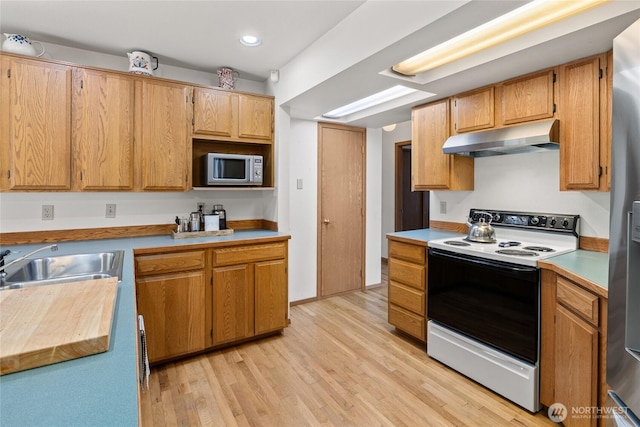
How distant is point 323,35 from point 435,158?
1.40 metres

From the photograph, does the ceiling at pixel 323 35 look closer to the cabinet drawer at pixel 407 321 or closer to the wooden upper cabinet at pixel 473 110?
the wooden upper cabinet at pixel 473 110

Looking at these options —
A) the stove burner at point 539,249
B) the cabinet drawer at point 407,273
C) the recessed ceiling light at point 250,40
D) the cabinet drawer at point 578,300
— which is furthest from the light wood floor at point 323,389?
the recessed ceiling light at point 250,40

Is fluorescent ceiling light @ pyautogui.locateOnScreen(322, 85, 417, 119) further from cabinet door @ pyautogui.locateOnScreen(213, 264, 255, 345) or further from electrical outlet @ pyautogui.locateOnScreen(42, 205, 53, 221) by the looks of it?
electrical outlet @ pyautogui.locateOnScreen(42, 205, 53, 221)

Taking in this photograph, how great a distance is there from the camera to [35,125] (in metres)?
2.21

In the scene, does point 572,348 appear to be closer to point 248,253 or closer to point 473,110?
point 473,110

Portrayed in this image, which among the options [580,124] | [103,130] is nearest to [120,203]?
[103,130]

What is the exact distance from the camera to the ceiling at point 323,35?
1646mm

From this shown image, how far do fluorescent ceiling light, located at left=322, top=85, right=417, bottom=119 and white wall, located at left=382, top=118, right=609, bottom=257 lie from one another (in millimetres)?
927

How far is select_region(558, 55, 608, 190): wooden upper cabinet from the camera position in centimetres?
193

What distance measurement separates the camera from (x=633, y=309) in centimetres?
96

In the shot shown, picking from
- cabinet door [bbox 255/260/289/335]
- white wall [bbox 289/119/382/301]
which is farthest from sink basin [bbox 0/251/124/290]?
white wall [bbox 289/119/382/301]

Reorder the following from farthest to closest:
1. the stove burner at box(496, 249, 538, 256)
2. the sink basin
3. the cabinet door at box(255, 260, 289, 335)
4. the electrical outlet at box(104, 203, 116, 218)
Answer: the cabinet door at box(255, 260, 289, 335) < the electrical outlet at box(104, 203, 116, 218) < the stove burner at box(496, 249, 538, 256) < the sink basin

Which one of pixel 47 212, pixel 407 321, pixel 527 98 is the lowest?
pixel 407 321

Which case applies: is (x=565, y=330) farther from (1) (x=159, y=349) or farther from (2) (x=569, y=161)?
(1) (x=159, y=349)
